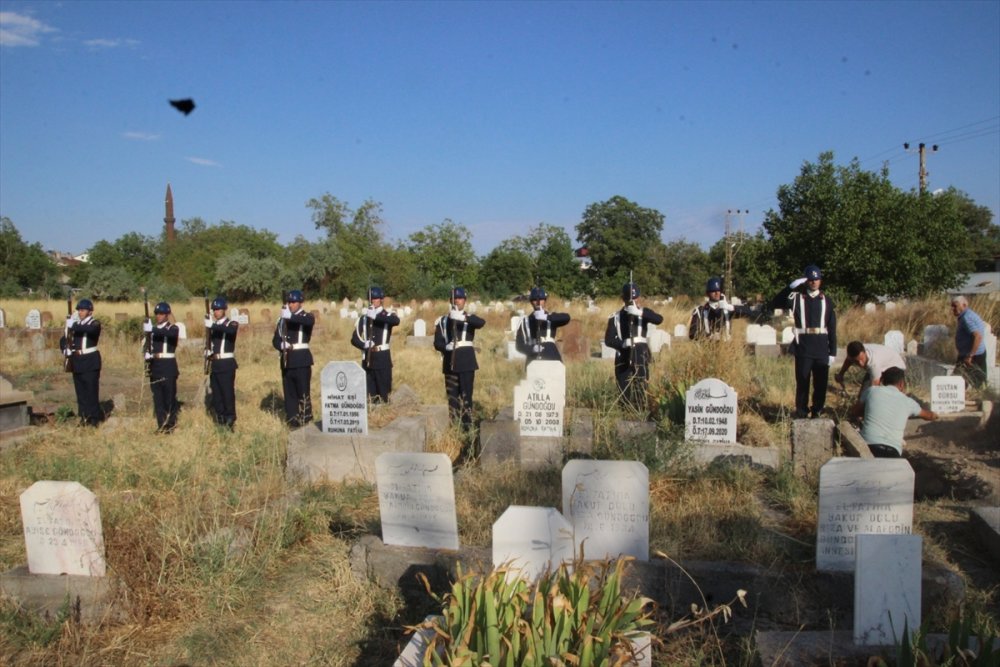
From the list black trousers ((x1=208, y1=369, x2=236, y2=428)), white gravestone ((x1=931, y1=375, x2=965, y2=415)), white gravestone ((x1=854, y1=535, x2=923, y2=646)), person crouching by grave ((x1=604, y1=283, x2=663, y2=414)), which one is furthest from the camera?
black trousers ((x1=208, y1=369, x2=236, y2=428))

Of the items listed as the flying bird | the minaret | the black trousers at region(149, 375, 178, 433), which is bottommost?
the black trousers at region(149, 375, 178, 433)

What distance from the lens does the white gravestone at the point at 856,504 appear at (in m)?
3.92

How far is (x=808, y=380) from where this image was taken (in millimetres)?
7703

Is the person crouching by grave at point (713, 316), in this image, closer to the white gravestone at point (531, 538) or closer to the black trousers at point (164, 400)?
the white gravestone at point (531, 538)

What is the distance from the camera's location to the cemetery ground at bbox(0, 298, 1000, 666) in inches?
152

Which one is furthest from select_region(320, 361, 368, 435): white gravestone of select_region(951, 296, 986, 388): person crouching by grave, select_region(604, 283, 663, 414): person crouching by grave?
select_region(951, 296, 986, 388): person crouching by grave

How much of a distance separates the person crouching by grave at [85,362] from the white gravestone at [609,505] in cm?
750

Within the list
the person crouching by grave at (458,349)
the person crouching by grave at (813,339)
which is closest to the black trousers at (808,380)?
the person crouching by grave at (813,339)

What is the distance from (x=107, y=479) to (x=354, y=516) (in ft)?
6.47

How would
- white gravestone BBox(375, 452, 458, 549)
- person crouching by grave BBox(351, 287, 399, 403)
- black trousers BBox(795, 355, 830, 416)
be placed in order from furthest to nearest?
person crouching by grave BBox(351, 287, 399, 403) → black trousers BBox(795, 355, 830, 416) → white gravestone BBox(375, 452, 458, 549)

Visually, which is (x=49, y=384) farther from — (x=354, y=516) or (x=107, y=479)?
(x=354, y=516)

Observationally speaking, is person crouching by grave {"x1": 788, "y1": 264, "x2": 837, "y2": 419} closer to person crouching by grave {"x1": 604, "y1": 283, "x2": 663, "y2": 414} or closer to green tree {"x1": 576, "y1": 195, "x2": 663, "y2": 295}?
person crouching by grave {"x1": 604, "y1": 283, "x2": 663, "y2": 414}

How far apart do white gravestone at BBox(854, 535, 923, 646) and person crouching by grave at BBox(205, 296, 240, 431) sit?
7487 mm

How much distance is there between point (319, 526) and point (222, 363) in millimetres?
4581
